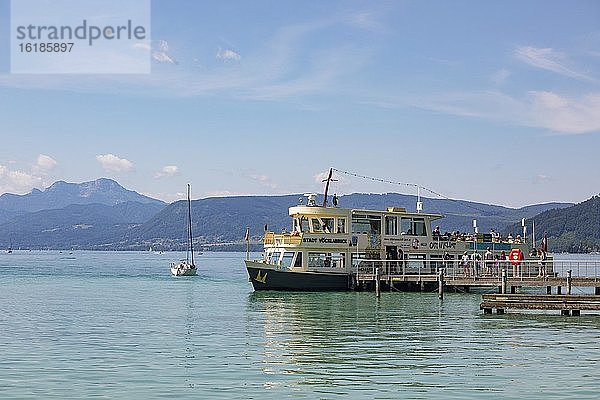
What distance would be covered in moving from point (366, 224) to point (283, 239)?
20.6 feet

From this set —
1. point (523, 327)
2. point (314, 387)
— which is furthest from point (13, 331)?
point (523, 327)

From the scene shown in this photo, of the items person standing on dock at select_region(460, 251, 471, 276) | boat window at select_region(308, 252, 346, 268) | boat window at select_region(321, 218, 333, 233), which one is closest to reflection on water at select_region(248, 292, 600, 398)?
person standing on dock at select_region(460, 251, 471, 276)

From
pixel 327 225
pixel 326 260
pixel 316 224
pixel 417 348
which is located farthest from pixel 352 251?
pixel 417 348

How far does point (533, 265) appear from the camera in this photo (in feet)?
207

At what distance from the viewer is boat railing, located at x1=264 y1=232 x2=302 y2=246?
187 feet

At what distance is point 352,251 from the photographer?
194 feet

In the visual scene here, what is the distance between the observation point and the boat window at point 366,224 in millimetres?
59844

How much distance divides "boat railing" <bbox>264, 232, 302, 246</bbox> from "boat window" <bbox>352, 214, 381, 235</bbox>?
4.41 metres

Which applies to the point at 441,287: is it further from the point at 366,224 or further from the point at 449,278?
the point at 366,224

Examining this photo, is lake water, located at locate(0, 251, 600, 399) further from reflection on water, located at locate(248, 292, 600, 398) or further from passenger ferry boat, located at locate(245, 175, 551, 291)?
passenger ferry boat, located at locate(245, 175, 551, 291)

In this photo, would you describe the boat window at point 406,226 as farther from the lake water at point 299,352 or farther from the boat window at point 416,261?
the lake water at point 299,352

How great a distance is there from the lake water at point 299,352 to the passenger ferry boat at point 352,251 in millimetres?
8613

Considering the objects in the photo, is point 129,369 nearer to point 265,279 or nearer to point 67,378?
point 67,378

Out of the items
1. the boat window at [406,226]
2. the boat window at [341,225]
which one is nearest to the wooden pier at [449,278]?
the boat window at [406,226]
